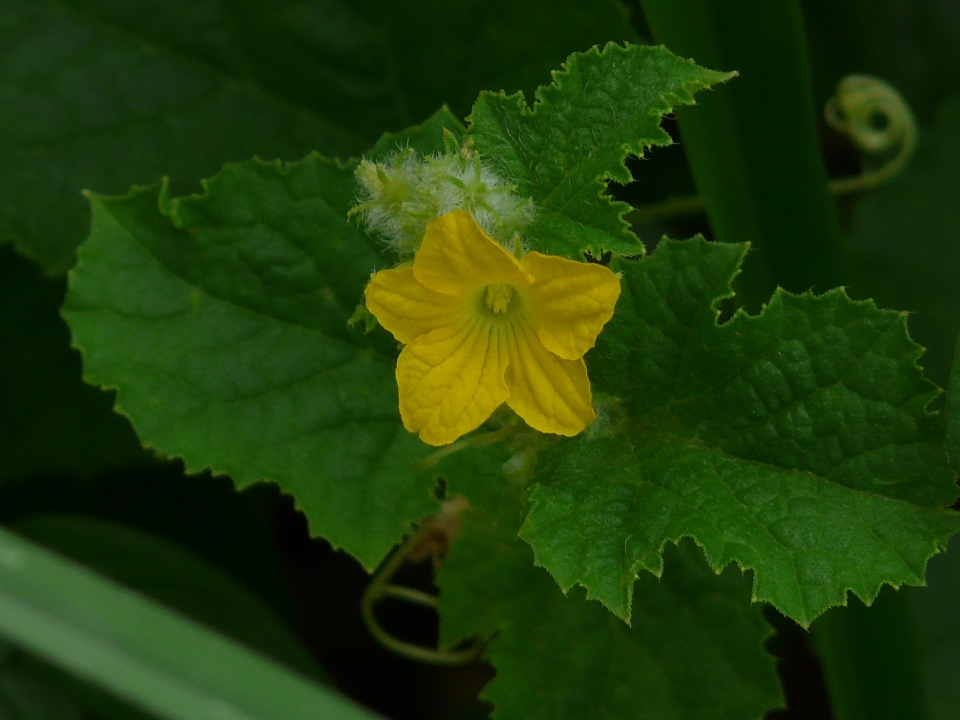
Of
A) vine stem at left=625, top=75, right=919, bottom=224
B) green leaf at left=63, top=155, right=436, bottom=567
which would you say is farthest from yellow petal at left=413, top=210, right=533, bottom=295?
vine stem at left=625, top=75, right=919, bottom=224

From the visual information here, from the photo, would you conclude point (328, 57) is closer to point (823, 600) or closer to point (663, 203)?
point (663, 203)

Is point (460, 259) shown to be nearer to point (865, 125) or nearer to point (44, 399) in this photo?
point (865, 125)

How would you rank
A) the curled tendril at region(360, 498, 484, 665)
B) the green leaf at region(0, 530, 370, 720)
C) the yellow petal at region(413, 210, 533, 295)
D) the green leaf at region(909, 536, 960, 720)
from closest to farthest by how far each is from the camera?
1. the green leaf at region(0, 530, 370, 720)
2. the yellow petal at region(413, 210, 533, 295)
3. the curled tendril at region(360, 498, 484, 665)
4. the green leaf at region(909, 536, 960, 720)

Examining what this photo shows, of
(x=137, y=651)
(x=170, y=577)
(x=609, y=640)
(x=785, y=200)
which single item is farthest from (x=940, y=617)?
(x=137, y=651)

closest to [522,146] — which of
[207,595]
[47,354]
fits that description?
[207,595]

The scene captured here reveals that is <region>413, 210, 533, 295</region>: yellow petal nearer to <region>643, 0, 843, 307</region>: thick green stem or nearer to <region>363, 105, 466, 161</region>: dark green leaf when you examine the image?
<region>363, 105, 466, 161</region>: dark green leaf

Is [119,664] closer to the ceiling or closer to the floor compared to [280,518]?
closer to the ceiling

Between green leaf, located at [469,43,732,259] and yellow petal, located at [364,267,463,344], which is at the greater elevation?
green leaf, located at [469,43,732,259]
